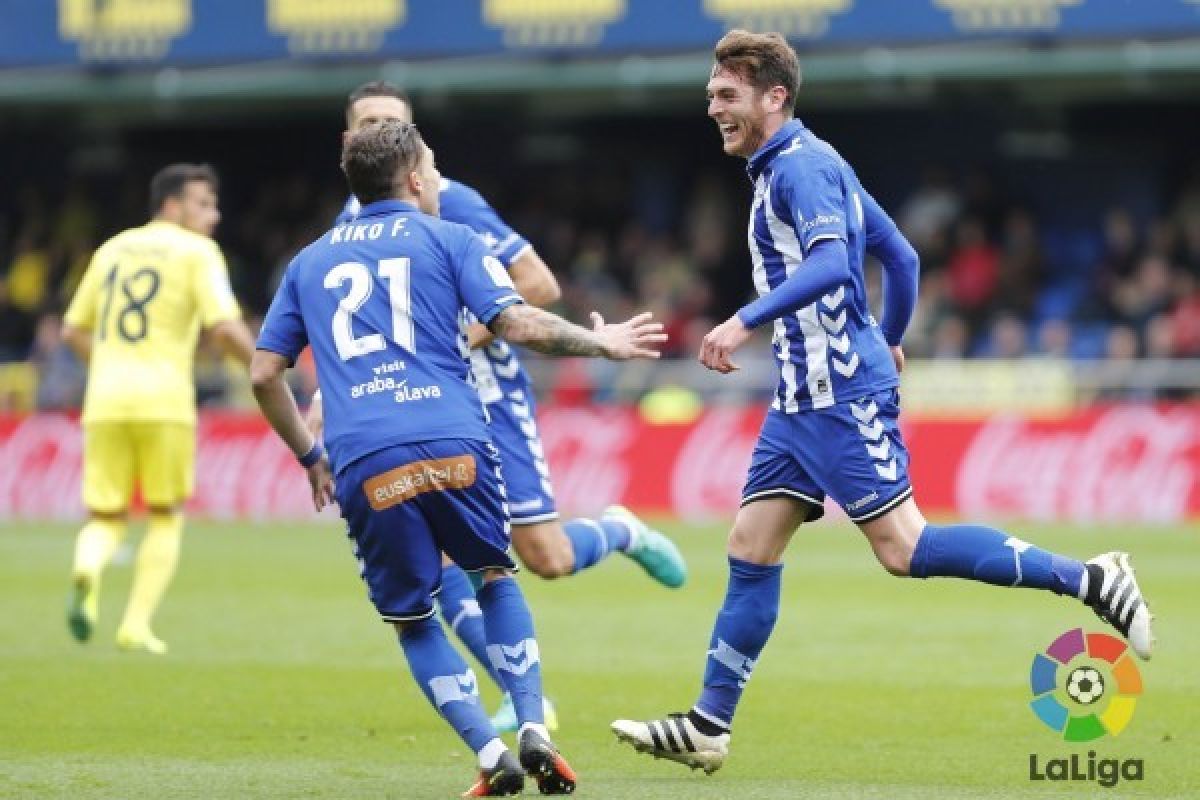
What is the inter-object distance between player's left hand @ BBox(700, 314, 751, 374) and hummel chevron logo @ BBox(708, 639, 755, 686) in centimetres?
112

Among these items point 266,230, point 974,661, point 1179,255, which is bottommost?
point 266,230

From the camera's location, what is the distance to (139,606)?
11922 mm

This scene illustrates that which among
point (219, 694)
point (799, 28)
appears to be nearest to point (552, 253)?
point (799, 28)

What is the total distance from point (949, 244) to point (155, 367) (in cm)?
1510

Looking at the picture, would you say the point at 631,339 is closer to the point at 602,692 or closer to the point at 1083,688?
the point at 1083,688

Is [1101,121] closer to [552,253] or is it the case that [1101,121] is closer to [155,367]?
[552,253]

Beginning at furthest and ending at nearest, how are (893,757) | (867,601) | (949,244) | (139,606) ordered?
1. (949,244)
2. (867,601)
3. (139,606)
4. (893,757)

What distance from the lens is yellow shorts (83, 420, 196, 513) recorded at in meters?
12.1

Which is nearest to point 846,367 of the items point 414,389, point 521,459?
point 414,389

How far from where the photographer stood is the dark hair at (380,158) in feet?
23.7

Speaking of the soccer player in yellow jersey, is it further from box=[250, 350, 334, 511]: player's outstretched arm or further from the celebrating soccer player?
the celebrating soccer player

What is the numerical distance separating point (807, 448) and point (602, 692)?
286cm

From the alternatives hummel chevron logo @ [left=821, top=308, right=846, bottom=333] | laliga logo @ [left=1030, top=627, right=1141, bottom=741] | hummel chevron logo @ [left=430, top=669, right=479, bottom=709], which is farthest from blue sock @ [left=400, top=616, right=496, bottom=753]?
laliga logo @ [left=1030, top=627, right=1141, bottom=741]

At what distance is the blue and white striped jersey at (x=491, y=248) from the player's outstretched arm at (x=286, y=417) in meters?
1.03
